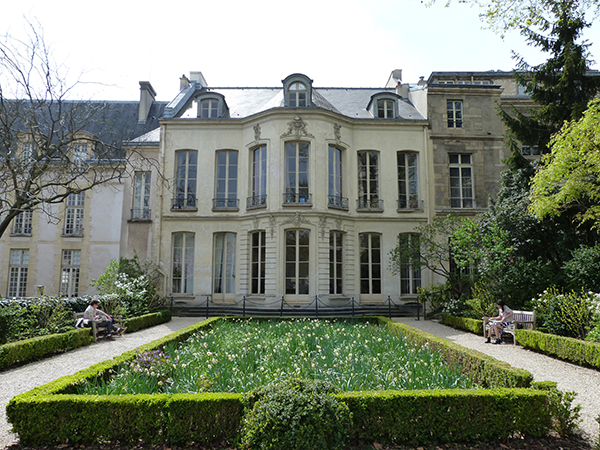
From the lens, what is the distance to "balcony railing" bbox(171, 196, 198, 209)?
18538 mm

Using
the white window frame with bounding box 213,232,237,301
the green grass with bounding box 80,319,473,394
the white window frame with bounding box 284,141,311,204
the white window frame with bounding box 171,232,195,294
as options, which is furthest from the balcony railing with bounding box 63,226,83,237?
the green grass with bounding box 80,319,473,394

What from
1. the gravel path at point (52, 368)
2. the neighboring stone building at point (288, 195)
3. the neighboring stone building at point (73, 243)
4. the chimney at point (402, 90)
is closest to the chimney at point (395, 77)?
the chimney at point (402, 90)

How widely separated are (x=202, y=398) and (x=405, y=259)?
1344cm

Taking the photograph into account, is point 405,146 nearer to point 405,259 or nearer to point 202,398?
point 405,259

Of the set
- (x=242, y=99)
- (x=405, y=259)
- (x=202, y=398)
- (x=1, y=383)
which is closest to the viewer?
(x=202, y=398)

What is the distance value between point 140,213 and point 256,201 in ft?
19.0

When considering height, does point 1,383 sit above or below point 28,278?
below

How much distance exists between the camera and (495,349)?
31.4 ft

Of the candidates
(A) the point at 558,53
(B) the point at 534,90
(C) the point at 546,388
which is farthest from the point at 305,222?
(C) the point at 546,388

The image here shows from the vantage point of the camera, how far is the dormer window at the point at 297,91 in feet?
58.6

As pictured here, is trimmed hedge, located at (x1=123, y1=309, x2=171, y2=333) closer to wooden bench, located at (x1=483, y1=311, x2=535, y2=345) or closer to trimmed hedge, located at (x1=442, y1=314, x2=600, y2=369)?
wooden bench, located at (x1=483, y1=311, x2=535, y2=345)

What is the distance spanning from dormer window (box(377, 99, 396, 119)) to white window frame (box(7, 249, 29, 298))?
18.0 m

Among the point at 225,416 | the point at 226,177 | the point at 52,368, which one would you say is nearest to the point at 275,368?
the point at 225,416

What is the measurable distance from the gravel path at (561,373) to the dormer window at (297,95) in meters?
11.4
